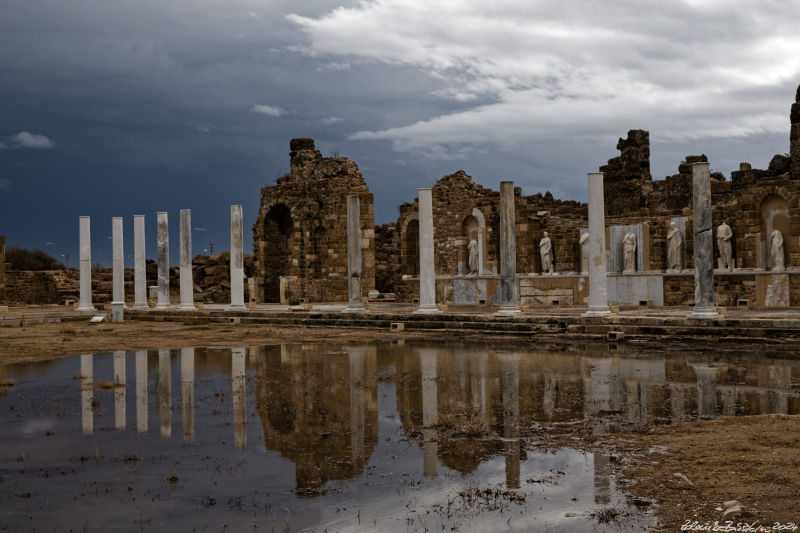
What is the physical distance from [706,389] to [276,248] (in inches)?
1122

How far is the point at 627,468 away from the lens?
645cm

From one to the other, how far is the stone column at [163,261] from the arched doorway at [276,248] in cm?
637

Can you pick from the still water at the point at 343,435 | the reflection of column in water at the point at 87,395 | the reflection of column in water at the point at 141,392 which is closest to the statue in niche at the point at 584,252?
the still water at the point at 343,435

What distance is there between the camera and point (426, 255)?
22.4 m

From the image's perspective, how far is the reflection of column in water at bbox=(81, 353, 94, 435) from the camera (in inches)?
347

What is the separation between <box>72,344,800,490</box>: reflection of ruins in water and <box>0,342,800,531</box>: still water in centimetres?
4

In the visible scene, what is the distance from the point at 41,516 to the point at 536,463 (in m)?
4.12

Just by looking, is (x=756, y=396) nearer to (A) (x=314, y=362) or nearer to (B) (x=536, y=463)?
(B) (x=536, y=463)

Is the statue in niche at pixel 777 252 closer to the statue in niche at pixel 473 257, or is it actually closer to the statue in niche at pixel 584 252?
the statue in niche at pixel 584 252

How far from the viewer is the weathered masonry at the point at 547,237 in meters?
22.8

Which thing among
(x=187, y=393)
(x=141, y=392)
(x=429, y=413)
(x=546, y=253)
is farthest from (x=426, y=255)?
(x=429, y=413)

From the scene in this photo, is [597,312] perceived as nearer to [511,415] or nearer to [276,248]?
[511,415]

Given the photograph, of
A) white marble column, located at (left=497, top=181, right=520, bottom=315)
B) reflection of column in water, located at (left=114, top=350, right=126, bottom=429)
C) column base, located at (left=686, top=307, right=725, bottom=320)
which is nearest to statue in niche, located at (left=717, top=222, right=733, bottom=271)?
column base, located at (left=686, top=307, right=725, bottom=320)

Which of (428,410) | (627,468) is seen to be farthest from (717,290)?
(627,468)
